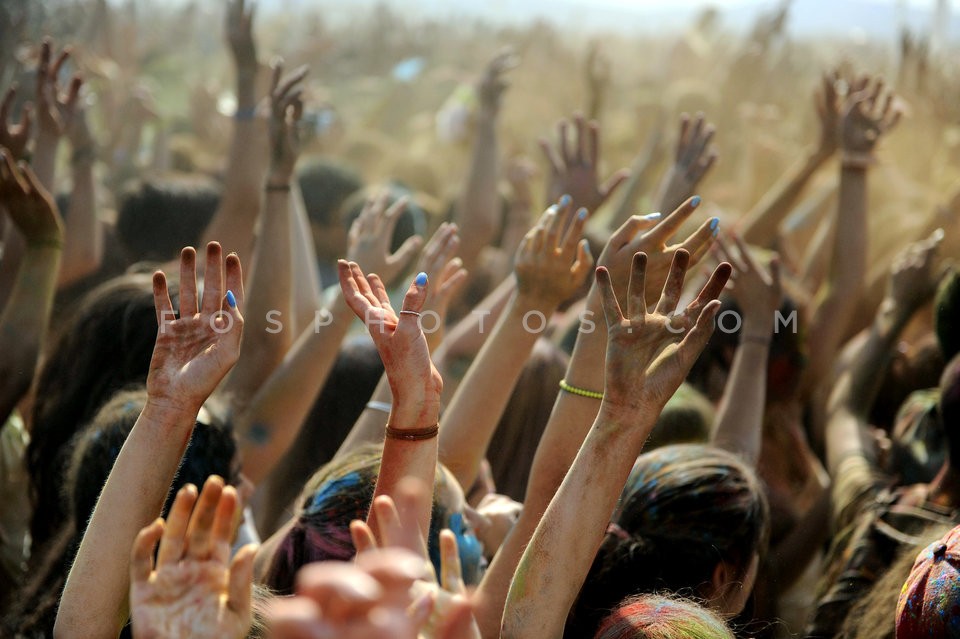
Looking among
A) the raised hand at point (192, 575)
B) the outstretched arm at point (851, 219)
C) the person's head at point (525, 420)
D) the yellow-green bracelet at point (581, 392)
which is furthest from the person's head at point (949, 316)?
the raised hand at point (192, 575)

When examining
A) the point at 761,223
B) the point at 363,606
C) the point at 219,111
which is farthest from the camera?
the point at 219,111

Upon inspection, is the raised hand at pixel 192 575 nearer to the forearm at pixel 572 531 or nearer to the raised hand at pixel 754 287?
the forearm at pixel 572 531

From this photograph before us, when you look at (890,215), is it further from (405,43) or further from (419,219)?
(405,43)

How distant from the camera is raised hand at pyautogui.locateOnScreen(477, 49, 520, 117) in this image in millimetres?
3742

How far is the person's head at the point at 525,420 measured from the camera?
102 inches

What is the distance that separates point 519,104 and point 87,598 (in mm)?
9158

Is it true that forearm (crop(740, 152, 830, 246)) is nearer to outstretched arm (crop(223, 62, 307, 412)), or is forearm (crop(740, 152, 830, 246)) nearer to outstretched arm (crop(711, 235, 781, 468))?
outstretched arm (crop(711, 235, 781, 468))

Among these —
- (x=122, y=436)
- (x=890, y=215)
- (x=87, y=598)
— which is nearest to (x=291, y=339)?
(x=122, y=436)

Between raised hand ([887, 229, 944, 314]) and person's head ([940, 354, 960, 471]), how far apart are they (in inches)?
29.6

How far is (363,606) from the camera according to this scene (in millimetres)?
915

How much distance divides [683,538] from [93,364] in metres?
1.54

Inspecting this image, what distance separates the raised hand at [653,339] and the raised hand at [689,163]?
1537mm

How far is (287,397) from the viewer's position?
2.47 meters

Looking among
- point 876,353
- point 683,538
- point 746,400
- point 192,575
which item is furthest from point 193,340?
point 876,353
